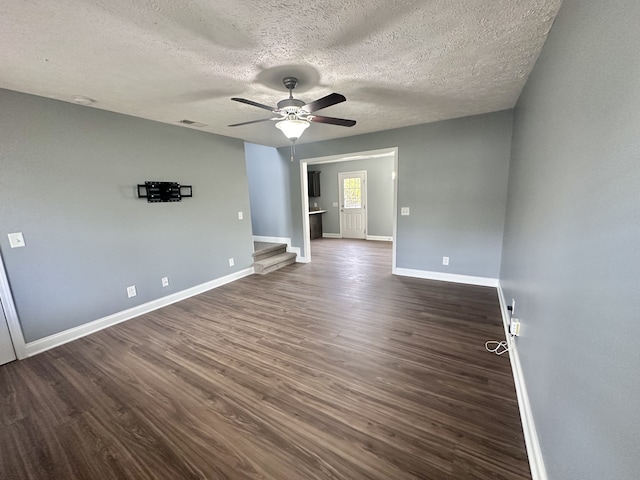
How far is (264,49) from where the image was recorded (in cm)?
181

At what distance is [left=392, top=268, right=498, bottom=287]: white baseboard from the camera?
12.7 feet

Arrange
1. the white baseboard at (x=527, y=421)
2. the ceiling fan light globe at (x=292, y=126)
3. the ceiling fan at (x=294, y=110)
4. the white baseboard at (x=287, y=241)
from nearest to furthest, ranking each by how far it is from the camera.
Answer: the white baseboard at (x=527, y=421)
the ceiling fan at (x=294, y=110)
the ceiling fan light globe at (x=292, y=126)
the white baseboard at (x=287, y=241)

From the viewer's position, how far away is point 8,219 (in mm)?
2359

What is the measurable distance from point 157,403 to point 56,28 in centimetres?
249

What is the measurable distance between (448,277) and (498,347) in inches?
72.7

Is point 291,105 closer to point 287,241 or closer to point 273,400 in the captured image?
point 273,400

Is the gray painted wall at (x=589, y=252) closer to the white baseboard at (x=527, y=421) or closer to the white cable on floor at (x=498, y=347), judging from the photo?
the white baseboard at (x=527, y=421)

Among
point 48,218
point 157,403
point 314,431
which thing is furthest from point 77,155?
point 314,431

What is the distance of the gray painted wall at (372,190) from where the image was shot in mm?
7477

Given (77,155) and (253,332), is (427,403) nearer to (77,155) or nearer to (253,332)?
(253,332)

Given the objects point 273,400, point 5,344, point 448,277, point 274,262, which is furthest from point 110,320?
point 448,277

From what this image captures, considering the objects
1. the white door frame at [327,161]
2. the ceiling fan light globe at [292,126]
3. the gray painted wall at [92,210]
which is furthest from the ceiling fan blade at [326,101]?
the white door frame at [327,161]

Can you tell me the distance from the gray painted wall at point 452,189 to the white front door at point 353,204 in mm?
3346

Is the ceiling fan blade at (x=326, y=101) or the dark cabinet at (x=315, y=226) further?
the dark cabinet at (x=315, y=226)
